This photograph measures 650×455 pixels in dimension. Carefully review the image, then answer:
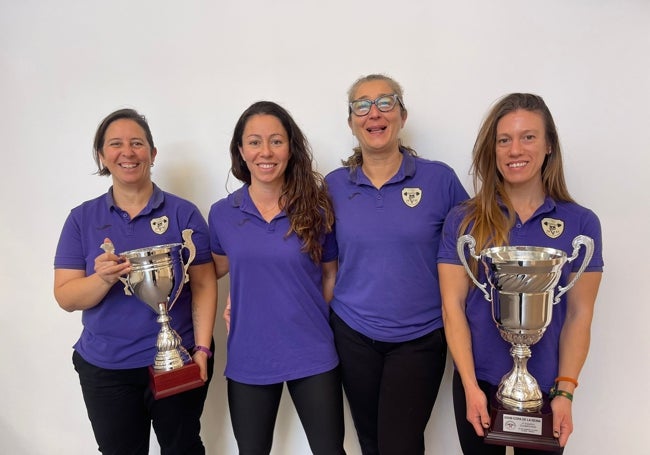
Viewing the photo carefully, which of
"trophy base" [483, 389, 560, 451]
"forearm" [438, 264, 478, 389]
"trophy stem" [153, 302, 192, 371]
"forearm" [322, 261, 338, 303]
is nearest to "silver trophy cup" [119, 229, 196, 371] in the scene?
"trophy stem" [153, 302, 192, 371]

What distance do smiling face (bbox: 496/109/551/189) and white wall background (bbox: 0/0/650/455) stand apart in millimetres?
601

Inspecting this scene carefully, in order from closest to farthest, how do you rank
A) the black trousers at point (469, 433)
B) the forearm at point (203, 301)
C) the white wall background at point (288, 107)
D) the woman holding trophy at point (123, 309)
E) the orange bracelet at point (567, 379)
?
the orange bracelet at point (567, 379) < the black trousers at point (469, 433) < the woman holding trophy at point (123, 309) < the forearm at point (203, 301) < the white wall background at point (288, 107)

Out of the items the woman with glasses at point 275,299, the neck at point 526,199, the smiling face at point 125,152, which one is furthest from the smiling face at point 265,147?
the neck at point 526,199

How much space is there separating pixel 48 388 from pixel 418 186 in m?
2.15

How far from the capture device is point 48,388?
219 centimetres

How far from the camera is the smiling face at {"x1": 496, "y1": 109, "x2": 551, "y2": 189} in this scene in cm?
116

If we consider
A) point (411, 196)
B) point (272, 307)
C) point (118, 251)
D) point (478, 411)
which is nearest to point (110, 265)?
point (118, 251)

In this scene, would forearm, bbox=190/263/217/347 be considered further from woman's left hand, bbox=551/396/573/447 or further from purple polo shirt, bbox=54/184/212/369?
woman's left hand, bbox=551/396/573/447

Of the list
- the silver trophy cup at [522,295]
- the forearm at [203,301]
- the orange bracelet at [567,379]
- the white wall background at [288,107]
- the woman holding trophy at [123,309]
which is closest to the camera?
the silver trophy cup at [522,295]

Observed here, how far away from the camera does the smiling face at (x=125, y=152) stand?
1376 millimetres

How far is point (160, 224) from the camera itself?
1.42 meters

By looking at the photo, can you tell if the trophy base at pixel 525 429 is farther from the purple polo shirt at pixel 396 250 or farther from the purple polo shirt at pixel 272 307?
the purple polo shirt at pixel 272 307

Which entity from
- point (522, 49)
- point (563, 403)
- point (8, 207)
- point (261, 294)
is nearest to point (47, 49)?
point (8, 207)

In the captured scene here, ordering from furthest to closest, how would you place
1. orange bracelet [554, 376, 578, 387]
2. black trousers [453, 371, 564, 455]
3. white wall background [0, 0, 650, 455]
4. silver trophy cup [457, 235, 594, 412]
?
white wall background [0, 0, 650, 455], black trousers [453, 371, 564, 455], orange bracelet [554, 376, 578, 387], silver trophy cup [457, 235, 594, 412]
